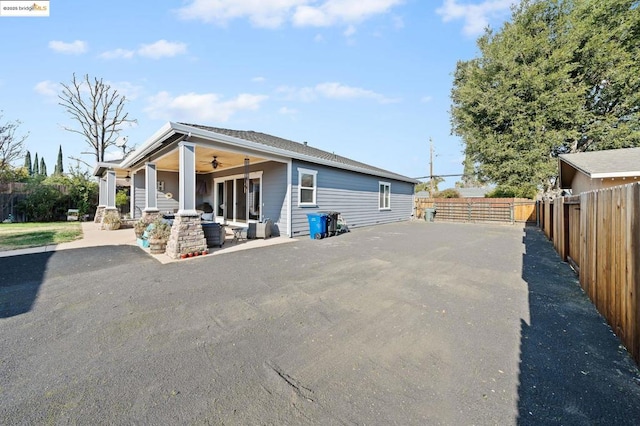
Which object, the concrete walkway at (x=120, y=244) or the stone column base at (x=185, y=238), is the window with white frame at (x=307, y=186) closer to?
the concrete walkway at (x=120, y=244)

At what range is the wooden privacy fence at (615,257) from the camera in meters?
2.34

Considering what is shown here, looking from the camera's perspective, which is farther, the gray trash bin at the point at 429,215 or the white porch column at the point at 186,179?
the gray trash bin at the point at 429,215

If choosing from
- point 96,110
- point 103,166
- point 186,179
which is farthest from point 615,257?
point 96,110

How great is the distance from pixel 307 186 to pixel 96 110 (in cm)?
2052

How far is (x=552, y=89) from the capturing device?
16578mm

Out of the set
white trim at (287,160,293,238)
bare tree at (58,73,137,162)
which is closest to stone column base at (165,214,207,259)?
white trim at (287,160,293,238)

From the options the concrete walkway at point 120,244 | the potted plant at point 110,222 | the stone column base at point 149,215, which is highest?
the stone column base at point 149,215

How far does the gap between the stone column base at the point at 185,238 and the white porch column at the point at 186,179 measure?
0.19m

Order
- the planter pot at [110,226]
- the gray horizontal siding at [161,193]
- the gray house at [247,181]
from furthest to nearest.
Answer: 1. the gray horizontal siding at [161,193]
2. the planter pot at [110,226]
3. the gray house at [247,181]

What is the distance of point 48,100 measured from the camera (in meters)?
18.8

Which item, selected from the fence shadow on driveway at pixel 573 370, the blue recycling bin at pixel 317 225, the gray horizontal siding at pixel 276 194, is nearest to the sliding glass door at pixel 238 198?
the gray horizontal siding at pixel 276 194

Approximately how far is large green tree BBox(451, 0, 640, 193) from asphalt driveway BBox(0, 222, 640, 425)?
1616 centimetres

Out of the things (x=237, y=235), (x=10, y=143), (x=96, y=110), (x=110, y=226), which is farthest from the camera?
(x=96, y=110)

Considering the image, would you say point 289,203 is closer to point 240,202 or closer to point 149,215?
point 240,202
